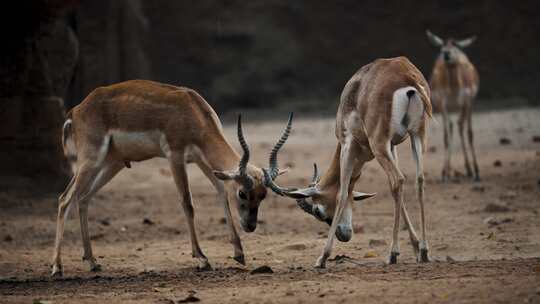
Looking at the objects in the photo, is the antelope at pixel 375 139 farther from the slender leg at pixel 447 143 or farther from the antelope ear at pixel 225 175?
the slender leg at pixel 447 143

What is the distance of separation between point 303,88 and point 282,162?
807 centimetres

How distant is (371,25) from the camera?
23.5 m

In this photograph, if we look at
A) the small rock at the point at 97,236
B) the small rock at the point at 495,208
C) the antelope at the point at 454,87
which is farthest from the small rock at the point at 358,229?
the antelope at the point at 454,87

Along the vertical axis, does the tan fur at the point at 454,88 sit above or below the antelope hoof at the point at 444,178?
above

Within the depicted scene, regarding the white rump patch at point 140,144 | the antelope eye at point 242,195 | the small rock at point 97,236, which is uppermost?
the white rump patch at point 140,144

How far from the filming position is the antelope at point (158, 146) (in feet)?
27.5

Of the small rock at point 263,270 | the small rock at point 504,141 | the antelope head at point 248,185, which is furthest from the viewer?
the small rock at point 504,141

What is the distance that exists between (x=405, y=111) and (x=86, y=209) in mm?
3250

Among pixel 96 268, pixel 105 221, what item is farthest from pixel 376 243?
pixel 105 221


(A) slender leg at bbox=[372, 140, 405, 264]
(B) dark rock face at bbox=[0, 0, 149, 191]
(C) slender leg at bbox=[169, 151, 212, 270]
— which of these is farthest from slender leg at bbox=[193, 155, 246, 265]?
(B) dark rock face at bbox=[0, 0, 149, 191]

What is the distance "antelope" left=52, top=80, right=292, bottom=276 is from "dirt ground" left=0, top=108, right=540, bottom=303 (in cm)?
47

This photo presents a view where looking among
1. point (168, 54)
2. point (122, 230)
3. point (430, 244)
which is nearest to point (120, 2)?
point (168, 54)

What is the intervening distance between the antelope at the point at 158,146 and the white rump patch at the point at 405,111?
1.18 m

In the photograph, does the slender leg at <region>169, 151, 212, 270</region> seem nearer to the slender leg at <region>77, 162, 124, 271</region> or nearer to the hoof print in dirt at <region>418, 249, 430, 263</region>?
the slender leg at <region>77, 162, 124, 271</region>
